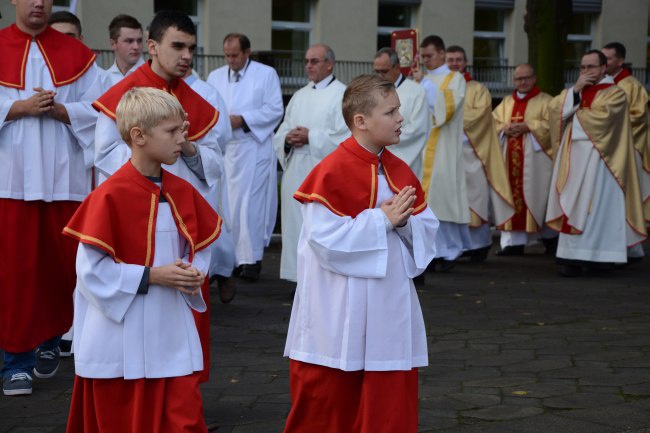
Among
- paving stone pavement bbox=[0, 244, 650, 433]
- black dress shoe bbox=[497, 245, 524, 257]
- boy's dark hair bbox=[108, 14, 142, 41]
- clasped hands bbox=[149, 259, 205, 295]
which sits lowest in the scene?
black dress shoe bbox=[497, 245, 524, 257]

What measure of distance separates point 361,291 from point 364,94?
0.79 metres

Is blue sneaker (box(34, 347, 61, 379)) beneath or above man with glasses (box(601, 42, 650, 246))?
beneath

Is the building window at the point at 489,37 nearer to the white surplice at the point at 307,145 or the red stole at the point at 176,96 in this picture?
the white surplice at the point at 307,145

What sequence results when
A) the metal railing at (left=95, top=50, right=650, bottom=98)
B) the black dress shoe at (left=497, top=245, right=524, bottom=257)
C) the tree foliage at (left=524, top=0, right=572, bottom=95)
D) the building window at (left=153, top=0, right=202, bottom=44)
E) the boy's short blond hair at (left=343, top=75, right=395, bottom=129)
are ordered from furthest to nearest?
the building window at (left=153, top=0, right=202, bottom=44) → the metal railing at (left=95, top=50, right=650, bottom=98) → the tree foliage at (left=524, top=0, right=572, bottom=95) → the black dress shoe at (left=497, top=245, right=524, bottom=257) → the boy's short blond hair at (left=343, top=75, right=395, bottom=129)

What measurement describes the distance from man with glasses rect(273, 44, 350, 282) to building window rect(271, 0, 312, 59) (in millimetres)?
18799

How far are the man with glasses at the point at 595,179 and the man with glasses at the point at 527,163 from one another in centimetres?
190

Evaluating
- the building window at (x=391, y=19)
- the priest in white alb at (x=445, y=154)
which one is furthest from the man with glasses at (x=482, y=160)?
the building window at (x=391, y=19)

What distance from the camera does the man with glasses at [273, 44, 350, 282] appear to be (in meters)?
9.40

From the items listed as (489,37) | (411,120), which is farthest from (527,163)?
(489,37)

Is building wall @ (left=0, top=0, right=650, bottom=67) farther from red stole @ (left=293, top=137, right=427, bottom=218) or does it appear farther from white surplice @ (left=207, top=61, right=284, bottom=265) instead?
red stole @ (left=293, top=137, right=427, bottom=218)

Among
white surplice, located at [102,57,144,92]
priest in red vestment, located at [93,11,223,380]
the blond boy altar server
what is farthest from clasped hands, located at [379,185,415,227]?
white surplice, located at [102,57,144,92]

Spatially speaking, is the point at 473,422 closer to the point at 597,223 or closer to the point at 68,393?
the point at 68,393

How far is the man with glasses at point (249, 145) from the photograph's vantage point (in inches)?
415

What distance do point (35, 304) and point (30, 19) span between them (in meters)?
1.51
